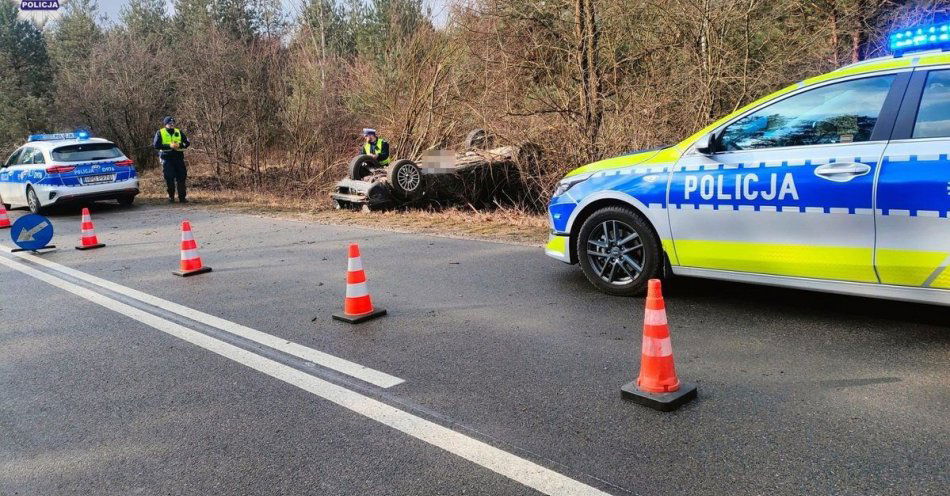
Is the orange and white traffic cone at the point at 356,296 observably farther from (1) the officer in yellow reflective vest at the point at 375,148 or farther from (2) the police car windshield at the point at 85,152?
(2) the police car windshield at the point at 85,152

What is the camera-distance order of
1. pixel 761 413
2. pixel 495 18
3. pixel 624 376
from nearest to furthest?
1. pixel 761 413
2. pixel 624 376
3. pixel 495 18

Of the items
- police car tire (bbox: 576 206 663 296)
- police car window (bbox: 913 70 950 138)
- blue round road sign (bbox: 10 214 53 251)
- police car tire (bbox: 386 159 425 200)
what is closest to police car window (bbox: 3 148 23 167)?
blue round road sign (bbox: 10 214 53 251)

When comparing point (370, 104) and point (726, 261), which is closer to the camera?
point (726, 261)

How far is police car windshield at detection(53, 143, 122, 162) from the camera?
14.7 m

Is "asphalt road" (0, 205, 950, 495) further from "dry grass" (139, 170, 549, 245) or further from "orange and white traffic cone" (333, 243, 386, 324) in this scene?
"dry grass" (139, 170, 549, 245)

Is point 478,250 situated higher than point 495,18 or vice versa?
point 495,18

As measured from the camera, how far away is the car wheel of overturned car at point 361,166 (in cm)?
1398

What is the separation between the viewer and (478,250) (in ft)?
28.0

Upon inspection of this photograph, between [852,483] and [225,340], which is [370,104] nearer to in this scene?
[225,340]

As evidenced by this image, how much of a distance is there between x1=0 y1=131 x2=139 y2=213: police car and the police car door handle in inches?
590

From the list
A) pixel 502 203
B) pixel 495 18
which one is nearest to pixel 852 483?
pixel 495 18

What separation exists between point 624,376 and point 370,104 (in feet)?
48.8

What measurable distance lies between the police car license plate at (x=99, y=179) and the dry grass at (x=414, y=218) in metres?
2.01

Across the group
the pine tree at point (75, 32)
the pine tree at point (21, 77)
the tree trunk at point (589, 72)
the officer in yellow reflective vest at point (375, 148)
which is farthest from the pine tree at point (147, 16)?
the tree trunk at point (589, 72)
